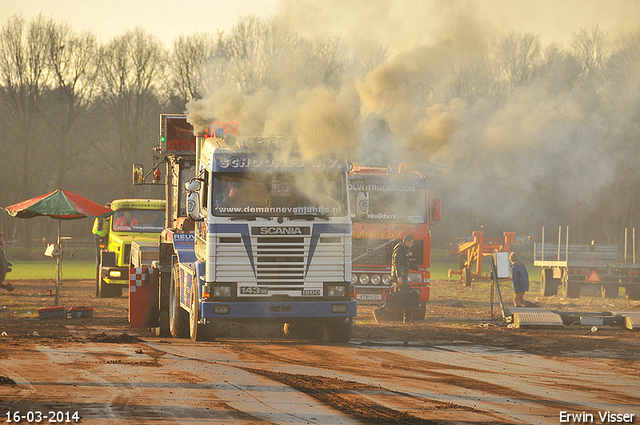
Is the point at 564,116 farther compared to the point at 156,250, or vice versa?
the point at 564,116

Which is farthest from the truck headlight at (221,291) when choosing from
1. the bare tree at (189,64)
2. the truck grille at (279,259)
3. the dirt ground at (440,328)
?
the bare tree at (189,64)

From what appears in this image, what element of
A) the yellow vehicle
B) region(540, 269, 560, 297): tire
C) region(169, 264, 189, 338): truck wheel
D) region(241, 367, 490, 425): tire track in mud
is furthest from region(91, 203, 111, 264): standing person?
region(241, 367, 490, 425): tire track in mud

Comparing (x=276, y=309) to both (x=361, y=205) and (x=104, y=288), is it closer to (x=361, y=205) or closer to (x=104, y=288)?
(x=361, y=205)

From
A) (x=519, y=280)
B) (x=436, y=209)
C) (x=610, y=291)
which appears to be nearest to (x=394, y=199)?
(x=436, y=209)

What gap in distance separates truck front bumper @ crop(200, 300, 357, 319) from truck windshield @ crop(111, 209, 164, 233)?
1238 centimetres

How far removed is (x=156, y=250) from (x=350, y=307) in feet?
18.9

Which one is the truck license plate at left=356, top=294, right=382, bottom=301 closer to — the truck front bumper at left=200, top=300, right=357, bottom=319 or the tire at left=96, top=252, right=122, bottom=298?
the truck front bumper at left=200, top=300, right=357, bottom=319

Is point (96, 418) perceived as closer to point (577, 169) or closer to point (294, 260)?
point (294, 260)

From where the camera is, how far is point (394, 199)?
1858cm

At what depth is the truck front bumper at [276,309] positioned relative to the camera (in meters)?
12.0

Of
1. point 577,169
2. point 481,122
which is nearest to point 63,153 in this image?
point 577,169

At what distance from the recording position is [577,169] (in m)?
40.6

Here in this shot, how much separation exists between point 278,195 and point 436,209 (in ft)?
22.8

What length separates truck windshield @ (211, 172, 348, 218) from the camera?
1207cm
